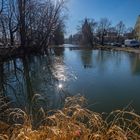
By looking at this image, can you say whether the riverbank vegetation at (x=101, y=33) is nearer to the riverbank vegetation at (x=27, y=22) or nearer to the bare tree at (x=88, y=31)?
the bare tree at (x=88, y=31)

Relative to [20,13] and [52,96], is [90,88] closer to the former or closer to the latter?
[52,96]

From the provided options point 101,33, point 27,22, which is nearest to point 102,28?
point 101,33

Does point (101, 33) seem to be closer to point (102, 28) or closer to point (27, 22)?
point (102, 28)

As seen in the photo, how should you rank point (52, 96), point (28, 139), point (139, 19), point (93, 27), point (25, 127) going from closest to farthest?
point (28, 139) < point (25, 127) < point (52, 96) < point (139, 19) < point (93, 27)

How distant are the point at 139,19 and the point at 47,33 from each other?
30.5 m

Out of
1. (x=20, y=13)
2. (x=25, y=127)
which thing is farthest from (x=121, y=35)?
(x=25, y=127)

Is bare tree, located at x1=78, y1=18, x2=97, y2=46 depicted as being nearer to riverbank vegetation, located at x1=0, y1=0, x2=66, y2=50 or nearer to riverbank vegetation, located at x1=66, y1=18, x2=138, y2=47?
riverbank vegetation, located at x1=66, y1=18, x2=138, y2=47

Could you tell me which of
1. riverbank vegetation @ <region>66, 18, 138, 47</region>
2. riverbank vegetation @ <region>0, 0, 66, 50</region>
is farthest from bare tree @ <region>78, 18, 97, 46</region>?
riverbank vegetation @ <region>0, 0, 66, 50</region>

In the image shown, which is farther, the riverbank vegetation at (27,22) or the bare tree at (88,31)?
the bare tree at (88,31)

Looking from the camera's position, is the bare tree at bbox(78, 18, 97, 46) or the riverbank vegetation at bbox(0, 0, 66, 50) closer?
the riverbank vegetation at bbox(0, 0, 66, 50)

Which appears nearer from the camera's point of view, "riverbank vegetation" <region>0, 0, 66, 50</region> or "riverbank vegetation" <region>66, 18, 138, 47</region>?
"riverbank vegetation" <region>0, 0, 66, 50</region>

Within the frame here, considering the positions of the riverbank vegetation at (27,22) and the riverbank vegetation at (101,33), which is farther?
the riverbank vegetation at (101,33)

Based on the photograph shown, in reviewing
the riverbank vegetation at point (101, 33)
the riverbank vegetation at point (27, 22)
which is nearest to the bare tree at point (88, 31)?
the riverbank vegetation at point (101, 33)

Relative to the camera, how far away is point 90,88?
10945 millimetres
